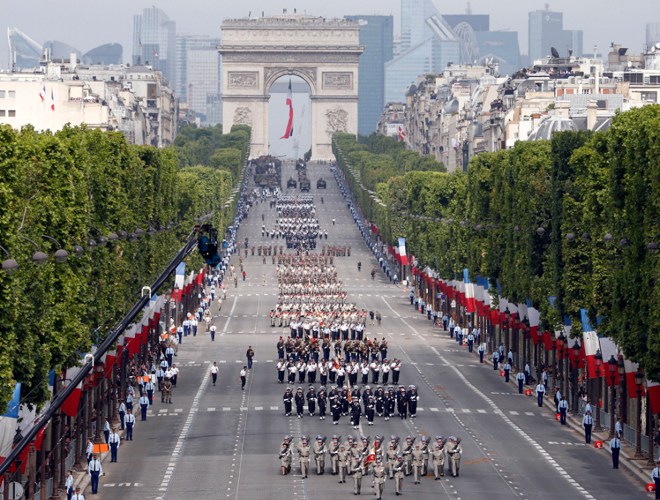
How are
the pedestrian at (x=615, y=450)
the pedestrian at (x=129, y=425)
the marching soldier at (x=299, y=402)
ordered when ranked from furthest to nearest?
the marching soldier at (x=299, y=402)
the pedestrian at (x=129, y=425)
the pedestrian at (x=615, y=450)

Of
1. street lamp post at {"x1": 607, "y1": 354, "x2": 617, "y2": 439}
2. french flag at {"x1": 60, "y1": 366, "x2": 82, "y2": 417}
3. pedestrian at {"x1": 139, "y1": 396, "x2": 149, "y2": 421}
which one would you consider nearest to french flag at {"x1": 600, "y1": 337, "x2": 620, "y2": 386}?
street lamp post at {"x1": 607, "y1": 354, "x2": 617, "y2": 439}

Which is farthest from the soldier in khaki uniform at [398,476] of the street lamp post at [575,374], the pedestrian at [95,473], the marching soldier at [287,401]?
the street lamp post at [575,374]

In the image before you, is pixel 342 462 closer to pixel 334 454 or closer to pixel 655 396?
pixel 334 454

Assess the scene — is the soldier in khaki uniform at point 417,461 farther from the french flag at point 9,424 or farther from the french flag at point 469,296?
the french flag at point 469,296

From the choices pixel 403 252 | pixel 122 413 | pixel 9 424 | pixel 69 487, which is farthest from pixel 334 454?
pixel 403 252

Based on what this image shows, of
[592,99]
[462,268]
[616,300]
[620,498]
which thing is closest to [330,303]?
[462,268]

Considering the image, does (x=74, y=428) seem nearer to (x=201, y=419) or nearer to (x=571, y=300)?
(x=201, y=419)

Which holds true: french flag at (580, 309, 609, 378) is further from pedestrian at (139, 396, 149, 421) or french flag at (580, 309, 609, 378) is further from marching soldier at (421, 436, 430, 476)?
pedestrian at (139, 396, 149, 421)

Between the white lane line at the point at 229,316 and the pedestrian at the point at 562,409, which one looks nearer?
the pedestrian at the point at 562,409
